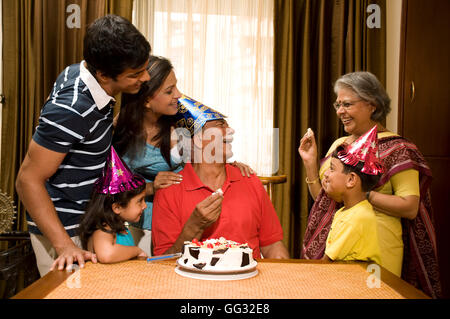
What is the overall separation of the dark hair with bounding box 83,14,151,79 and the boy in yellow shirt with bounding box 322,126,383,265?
88 centimetres

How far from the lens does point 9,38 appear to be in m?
3.07

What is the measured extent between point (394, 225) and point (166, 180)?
37.5 inches

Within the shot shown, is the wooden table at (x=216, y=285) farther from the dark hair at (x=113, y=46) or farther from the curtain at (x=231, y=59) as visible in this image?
the curtain at (x=231, y=59)

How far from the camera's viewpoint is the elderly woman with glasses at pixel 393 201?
181 cm

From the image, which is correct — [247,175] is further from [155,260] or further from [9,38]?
[9,38]

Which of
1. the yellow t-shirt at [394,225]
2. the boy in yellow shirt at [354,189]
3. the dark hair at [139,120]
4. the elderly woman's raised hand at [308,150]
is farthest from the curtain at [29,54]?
the yellow t-shirt at [394,225]

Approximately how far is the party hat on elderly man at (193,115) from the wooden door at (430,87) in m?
Result: 1.40

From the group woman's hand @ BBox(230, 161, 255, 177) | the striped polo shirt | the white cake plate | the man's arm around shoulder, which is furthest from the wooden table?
woman's hand @ BBox(230, 161, 255, 177)

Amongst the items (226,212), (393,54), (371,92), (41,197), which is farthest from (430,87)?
(41,197)

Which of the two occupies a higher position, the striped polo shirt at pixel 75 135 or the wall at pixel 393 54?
the wall at pixel 393 54

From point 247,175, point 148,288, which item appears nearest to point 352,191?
point 247,175

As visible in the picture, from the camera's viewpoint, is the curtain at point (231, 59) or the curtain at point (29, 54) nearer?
the curtain at point (29, 54)

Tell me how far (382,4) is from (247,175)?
6.99 ft
